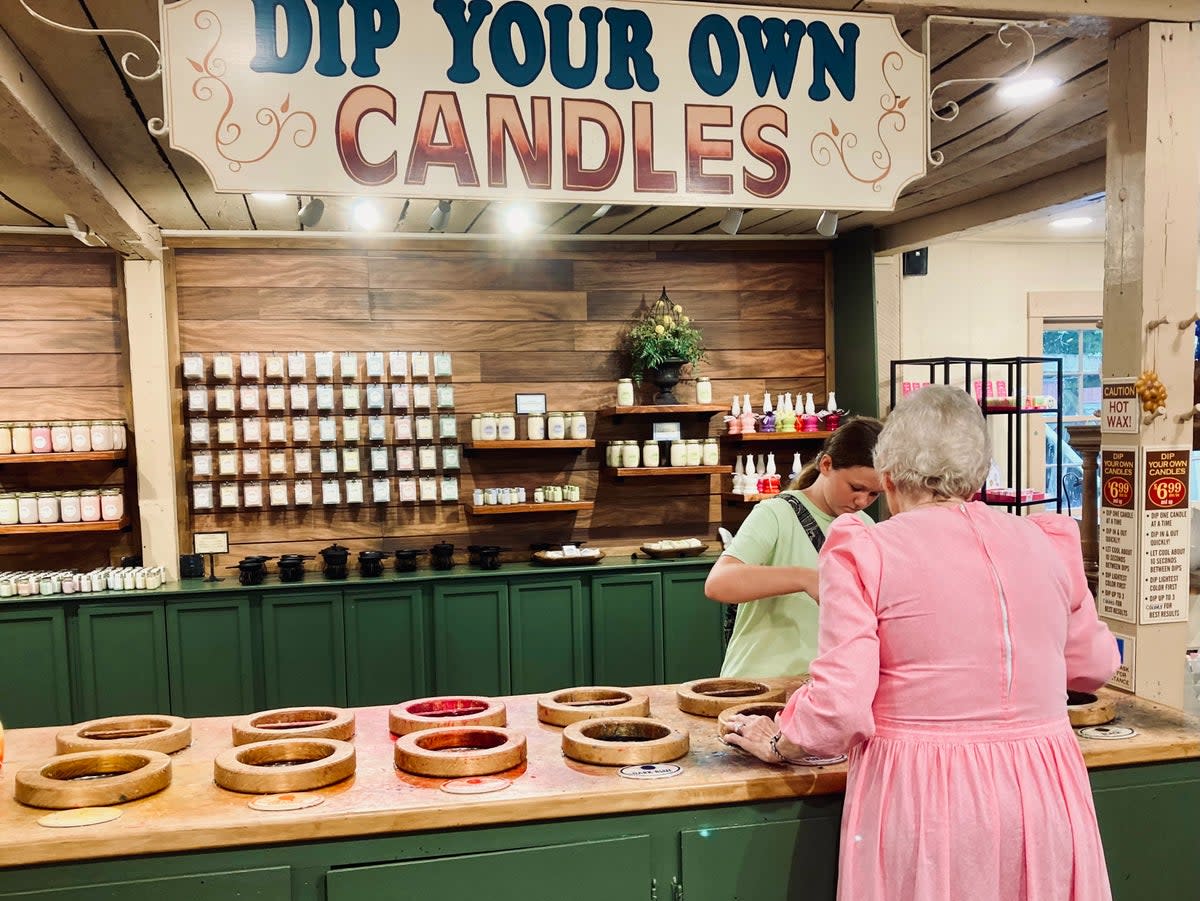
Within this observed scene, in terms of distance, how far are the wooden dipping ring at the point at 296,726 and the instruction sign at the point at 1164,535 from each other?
2152mm

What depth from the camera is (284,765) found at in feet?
7.02

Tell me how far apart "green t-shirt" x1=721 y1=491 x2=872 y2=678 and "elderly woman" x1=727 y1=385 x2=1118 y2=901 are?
1.04 meters

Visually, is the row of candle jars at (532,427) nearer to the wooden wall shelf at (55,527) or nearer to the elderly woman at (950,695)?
the wooden wall shelf at (55,527)

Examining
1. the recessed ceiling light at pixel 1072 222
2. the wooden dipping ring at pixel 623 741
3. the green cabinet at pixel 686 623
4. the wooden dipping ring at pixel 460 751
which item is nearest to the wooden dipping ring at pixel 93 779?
the wooden dipping ring at pixel 460 751

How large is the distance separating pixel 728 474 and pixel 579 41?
418cm

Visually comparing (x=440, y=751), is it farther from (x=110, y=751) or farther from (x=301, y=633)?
(x=301, y=633)

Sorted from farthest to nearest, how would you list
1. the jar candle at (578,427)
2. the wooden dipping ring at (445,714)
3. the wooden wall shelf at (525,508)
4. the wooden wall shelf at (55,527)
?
the jar candle at (578,427) < the wooden wall shelf at (525,508) < the wooden wall shelf at (55,527) < the wooden dipping ring at (445,714)

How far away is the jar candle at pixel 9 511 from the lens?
518cm

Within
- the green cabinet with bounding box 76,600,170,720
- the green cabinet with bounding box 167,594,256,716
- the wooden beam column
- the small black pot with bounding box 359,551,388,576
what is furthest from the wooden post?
the wooden beam column

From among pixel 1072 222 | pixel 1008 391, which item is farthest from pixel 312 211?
pixel 1072 222

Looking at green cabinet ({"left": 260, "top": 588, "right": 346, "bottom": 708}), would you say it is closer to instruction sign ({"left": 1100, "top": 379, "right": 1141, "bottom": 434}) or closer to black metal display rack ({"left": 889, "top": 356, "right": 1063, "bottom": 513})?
black metal display rack ({"left": 889, "top": 356, "right": 1063, "bottom": 513})

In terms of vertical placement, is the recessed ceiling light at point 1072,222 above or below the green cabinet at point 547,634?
above

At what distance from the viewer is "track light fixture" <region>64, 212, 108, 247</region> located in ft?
14.7

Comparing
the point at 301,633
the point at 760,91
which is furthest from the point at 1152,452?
the point at 301,633
